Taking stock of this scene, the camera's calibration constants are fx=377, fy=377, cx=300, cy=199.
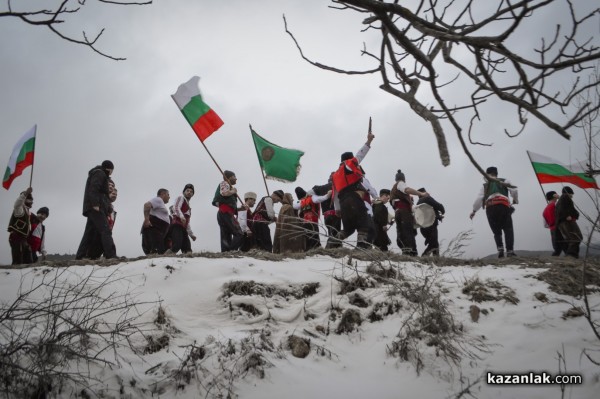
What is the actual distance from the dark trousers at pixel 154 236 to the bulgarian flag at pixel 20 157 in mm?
2233

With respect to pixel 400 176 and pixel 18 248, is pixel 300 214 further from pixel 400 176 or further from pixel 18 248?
pixel 18 248

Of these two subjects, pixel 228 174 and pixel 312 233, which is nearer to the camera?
pixel 312 233

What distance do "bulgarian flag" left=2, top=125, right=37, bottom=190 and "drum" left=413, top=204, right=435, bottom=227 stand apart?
703 cm

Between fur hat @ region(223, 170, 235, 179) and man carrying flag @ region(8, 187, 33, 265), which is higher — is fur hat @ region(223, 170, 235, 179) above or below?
above

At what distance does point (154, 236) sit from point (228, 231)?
134 cm

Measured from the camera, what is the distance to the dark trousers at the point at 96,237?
551 cm

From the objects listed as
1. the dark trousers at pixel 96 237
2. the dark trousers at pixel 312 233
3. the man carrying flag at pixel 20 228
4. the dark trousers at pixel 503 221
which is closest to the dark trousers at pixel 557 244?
the dark trousers at pixel 503 221

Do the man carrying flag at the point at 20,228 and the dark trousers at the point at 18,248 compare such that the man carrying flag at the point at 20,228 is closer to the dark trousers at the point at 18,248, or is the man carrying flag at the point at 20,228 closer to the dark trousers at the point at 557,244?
the dark trousers at the point at 18,248

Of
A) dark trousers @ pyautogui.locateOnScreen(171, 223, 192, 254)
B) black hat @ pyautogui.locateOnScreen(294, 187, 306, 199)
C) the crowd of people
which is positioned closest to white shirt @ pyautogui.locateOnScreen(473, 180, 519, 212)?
the crowd of people

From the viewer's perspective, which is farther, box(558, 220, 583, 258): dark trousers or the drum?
the drum

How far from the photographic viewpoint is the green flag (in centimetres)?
758

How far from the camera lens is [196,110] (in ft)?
22.6

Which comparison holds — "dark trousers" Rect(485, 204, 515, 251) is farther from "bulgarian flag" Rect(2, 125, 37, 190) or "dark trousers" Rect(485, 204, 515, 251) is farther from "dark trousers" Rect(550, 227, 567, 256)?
"bulgarian flag" Rect(2, 125, 37, 190)

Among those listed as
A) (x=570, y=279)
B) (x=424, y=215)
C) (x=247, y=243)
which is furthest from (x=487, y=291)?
(x=247, y=243)
